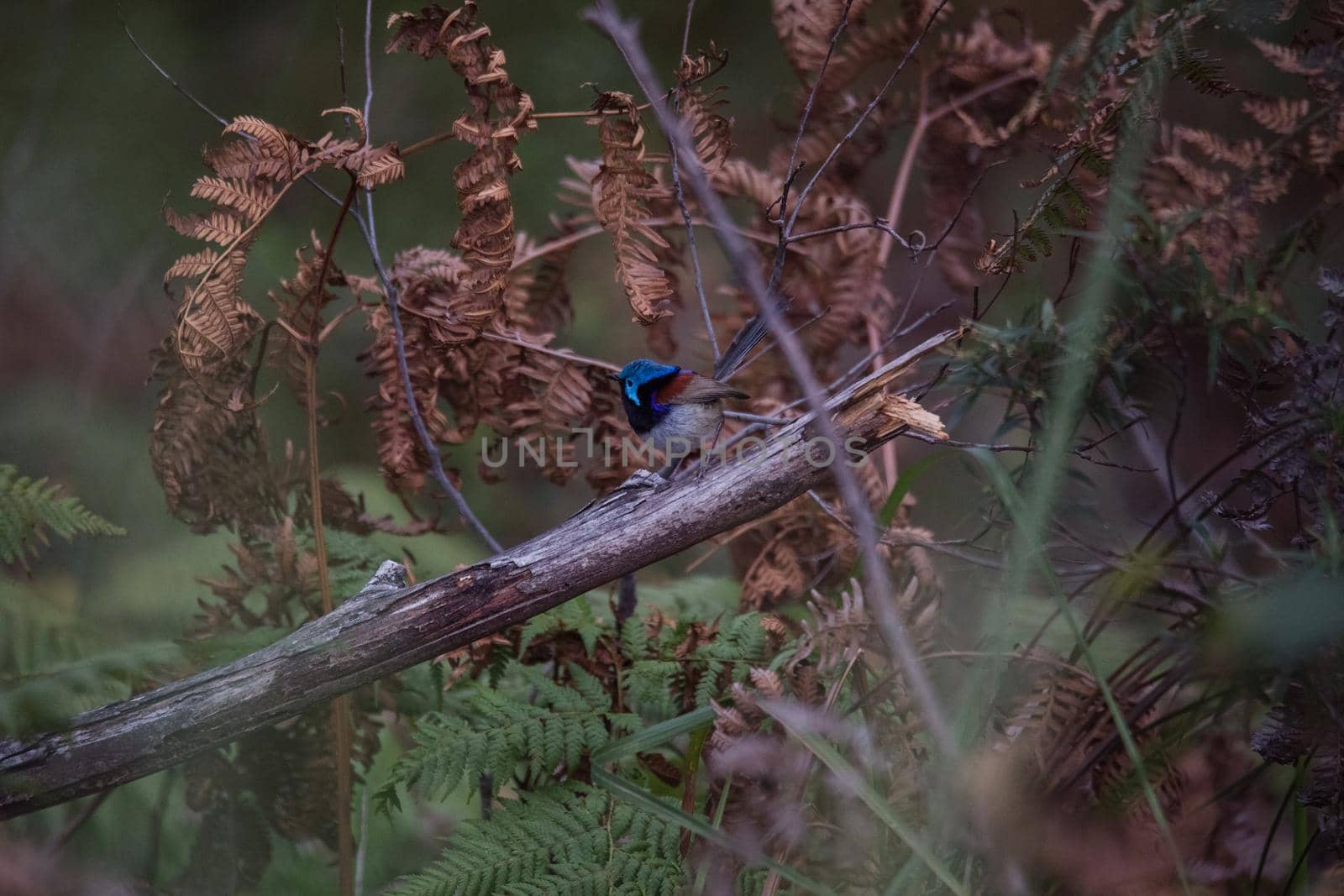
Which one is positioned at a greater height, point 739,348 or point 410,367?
point 410,367

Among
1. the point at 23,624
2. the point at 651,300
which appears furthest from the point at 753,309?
the point at 23,624

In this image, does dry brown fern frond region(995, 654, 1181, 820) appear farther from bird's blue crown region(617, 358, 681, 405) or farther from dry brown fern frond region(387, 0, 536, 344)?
dry brown fern frond region(387, 0, 536, 344)

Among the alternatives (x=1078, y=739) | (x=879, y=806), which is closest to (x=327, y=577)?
(x=879, y=806)

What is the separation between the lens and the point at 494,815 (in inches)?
79.1

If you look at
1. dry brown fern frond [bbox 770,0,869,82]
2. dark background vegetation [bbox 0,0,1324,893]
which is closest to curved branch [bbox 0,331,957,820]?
dry brown fern frond [bbox 770,0,869,82]

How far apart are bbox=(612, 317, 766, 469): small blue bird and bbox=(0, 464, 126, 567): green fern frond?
4.24ft

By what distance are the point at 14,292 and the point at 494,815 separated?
418 cm

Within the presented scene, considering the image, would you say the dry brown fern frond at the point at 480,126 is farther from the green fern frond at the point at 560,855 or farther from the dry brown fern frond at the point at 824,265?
the green fern frond at the point at 560,855

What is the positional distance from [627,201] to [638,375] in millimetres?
493

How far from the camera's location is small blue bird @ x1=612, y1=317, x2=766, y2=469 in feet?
8.08

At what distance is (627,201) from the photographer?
2.23m

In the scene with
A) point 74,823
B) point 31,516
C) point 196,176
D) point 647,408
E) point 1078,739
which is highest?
point 196,176

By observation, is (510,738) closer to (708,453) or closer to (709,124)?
(708,453)

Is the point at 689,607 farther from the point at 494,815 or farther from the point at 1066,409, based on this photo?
the point at 1066,409
